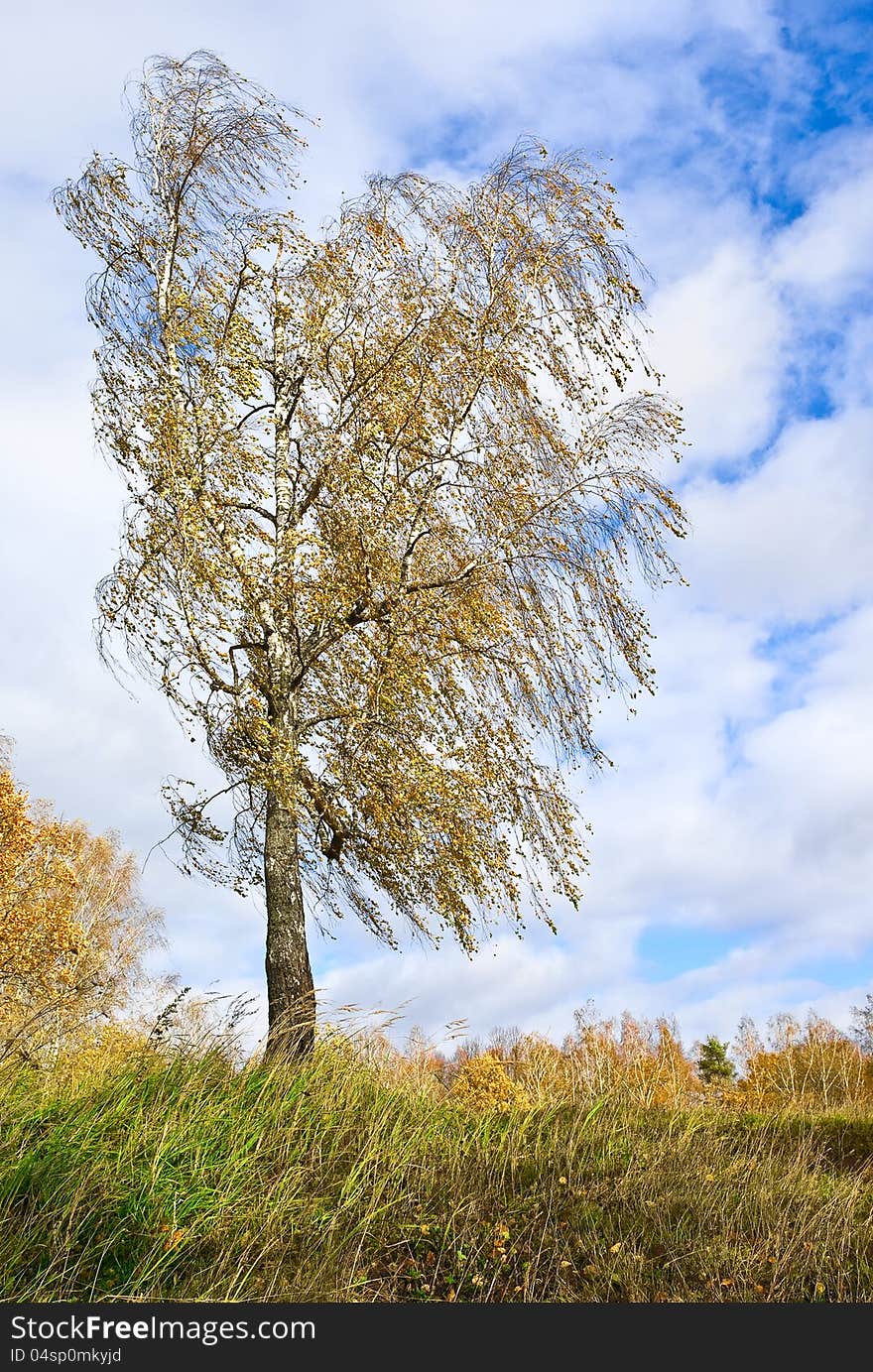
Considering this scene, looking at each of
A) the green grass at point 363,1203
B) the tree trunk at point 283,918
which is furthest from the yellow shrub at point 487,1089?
the tree trunk at point 283,918

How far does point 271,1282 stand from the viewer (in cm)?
434

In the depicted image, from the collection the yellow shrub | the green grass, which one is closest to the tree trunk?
the yellow shrub

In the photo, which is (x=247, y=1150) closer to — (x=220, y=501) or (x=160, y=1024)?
(x=160, y=1024)

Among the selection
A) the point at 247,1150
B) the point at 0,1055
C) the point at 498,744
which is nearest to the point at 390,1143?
the point at 247,1150

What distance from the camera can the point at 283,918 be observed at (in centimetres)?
976

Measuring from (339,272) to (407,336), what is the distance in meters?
1.30

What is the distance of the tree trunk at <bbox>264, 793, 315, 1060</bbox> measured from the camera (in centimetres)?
→ 953

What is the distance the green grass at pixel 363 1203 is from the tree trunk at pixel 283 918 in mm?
2713

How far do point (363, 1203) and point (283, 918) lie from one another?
468 centimetres

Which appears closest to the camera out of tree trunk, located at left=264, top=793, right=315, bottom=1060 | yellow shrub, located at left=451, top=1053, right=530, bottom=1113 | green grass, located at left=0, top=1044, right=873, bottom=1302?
green grass, located at left=0, top=1044, right=873, bottom=1302

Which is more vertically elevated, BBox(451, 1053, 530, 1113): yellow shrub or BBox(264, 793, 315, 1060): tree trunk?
BBox(264, 793, 315, 1060): tree trunk

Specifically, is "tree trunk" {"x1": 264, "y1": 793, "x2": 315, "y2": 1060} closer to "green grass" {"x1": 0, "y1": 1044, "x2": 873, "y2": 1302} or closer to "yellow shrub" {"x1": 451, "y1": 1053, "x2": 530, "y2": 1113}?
"yellow shrub" {"x1": 451, "y1": 1053, "x2": 530, "y2": 1113}

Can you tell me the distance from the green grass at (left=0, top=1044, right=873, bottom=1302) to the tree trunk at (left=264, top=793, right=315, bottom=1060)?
2.71m

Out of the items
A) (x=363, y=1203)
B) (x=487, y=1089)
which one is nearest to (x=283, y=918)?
(x=487, y=1089)
